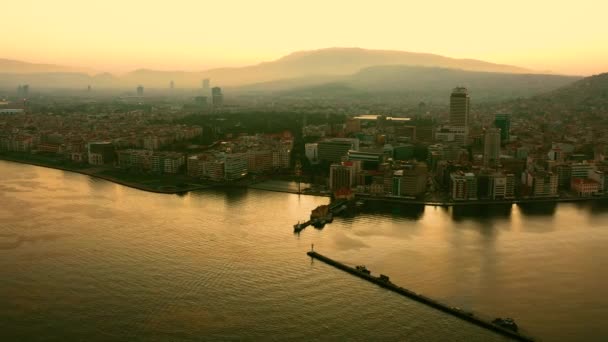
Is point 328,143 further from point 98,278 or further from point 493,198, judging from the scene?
point 98,278

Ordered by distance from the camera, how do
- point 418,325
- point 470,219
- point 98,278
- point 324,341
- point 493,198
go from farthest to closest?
1. point 493,198
2. point 470,219
3. point 98,278
4. point 418,325
5. point 324,341

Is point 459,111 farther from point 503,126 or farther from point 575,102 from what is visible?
point 575,102

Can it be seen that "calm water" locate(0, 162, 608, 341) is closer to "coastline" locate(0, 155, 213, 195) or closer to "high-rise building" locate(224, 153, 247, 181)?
"coastline" locate(0, 155, 213, 195)

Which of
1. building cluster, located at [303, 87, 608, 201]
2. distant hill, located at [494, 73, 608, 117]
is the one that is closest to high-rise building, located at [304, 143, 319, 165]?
building cluster, located at [303, 87, 608, 201]

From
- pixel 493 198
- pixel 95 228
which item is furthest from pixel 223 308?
pixel 493 198

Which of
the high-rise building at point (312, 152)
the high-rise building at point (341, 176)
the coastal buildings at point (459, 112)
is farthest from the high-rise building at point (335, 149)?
the coastal buildings at point (459, 112)

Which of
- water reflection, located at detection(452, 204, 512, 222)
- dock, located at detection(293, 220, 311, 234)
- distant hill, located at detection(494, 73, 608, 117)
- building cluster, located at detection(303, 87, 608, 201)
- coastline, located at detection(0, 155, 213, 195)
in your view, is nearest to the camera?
dock, located at detection(293, 220, 311, 234)
